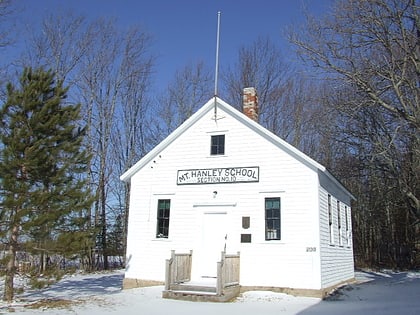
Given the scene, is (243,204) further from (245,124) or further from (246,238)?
(245,124)

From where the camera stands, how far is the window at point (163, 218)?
1507 cm

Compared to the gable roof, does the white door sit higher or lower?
lower

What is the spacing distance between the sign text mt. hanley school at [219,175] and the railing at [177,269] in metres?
2.50

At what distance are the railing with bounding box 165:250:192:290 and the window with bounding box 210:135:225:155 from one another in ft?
11.6

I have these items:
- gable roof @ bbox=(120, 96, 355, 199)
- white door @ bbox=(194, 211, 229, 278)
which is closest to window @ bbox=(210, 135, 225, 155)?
gable roof @ bbox=(120, 96, 355, 199)

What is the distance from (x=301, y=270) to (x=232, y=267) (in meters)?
2.09

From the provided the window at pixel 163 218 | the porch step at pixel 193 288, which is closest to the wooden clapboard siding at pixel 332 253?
the porch step at pixel 193 288

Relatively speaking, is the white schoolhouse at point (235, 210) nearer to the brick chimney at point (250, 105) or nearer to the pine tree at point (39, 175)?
the brick chimney at point (250, 105)

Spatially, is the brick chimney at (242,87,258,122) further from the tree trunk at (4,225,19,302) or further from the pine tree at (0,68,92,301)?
the tree trunk at (4,225,19,302)

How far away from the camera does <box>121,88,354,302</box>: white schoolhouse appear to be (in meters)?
13.2

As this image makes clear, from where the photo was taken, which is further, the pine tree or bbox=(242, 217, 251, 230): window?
bbox=(242, 217, 251, 230): window

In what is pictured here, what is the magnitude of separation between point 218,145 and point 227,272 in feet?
14.9

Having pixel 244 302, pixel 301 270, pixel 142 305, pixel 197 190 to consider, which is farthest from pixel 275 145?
pixel 142 305

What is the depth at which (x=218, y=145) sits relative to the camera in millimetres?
15023
